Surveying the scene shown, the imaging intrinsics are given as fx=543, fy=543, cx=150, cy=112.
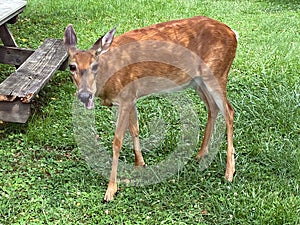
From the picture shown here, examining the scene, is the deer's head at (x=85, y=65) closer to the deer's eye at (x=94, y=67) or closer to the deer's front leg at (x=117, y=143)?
the deer's eye at (x=94, y=67)

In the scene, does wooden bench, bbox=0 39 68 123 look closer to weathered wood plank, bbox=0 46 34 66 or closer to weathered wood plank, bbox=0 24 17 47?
weathered wood plank, bbox=0 46 34 66

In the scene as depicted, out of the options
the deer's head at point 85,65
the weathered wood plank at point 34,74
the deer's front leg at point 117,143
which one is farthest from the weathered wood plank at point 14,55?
the deer's head at point 85,65

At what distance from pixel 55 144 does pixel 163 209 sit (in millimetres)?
1417

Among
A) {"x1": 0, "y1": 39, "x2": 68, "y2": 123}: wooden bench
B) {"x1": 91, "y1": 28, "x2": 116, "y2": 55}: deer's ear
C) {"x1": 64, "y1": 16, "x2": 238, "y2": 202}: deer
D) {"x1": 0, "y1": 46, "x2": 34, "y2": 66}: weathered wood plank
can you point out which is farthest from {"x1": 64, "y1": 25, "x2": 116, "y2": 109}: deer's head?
{"x1": 0, "y1": 46, "x2": 34, "y2": 66}: weathered wood plank

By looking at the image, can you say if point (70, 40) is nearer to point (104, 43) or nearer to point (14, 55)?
point (104, 43)

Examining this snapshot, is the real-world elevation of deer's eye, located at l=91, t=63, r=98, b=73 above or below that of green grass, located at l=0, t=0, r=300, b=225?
above

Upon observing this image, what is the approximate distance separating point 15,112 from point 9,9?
6.95 feet

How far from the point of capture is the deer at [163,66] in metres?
4.17

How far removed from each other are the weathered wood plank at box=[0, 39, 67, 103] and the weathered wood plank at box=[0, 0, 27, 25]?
0.52 metres

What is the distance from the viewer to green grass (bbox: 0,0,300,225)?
400 centimetres

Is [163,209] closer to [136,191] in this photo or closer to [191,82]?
[136,191]

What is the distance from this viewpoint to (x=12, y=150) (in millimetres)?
4879

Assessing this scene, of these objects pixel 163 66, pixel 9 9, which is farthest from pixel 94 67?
pixel 9 9

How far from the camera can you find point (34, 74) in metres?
5.61
